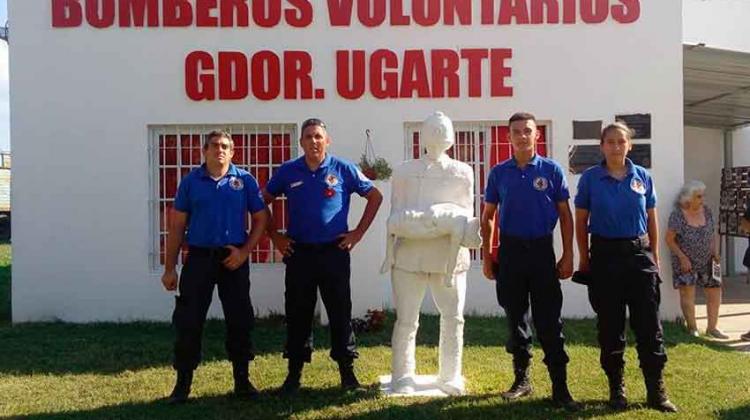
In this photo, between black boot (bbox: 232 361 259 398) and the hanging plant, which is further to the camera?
the hanging plant

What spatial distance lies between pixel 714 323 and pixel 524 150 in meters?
3.80

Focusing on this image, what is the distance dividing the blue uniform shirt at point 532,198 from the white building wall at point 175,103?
2.94 metres

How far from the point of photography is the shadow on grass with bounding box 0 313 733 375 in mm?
6047

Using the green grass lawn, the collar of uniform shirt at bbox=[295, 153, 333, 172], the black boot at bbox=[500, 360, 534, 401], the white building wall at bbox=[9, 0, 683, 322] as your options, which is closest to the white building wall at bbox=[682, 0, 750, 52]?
the white building wall at bbox=[9, 0, 683, 322]

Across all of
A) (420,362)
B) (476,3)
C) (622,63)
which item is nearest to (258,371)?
(420,362)

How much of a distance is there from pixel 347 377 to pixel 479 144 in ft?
11.5

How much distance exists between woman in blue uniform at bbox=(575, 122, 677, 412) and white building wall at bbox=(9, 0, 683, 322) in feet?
9.70

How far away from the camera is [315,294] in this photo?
5020mm

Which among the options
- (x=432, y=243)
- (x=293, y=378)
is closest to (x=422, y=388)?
(x=293, y=378)

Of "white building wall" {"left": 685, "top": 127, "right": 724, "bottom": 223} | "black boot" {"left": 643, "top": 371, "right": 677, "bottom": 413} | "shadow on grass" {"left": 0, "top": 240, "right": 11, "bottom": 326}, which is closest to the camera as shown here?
"black boot" {"left": 643, "top": 371, "right": 677, "bottom": 413}

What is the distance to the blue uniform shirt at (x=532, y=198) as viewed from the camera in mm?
4672

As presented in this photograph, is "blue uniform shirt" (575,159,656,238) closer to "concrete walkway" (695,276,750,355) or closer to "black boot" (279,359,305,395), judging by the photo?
"black boot" (279,359,305,395)

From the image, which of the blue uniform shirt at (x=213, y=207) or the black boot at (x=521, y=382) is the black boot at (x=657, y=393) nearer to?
the black boot at (x=521, y=382)

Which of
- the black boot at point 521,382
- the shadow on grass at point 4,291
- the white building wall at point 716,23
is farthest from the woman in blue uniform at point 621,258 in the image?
the shadow on grass at point 4,291
